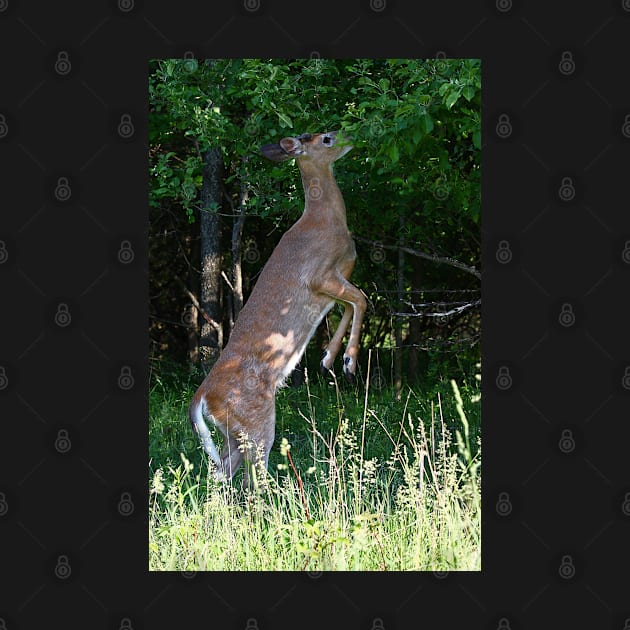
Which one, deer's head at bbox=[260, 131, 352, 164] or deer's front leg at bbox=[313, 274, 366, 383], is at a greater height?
deer's head at bbox=[260, 131, 352, 164]

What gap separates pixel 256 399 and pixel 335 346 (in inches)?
31.0

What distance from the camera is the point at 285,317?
309 inches

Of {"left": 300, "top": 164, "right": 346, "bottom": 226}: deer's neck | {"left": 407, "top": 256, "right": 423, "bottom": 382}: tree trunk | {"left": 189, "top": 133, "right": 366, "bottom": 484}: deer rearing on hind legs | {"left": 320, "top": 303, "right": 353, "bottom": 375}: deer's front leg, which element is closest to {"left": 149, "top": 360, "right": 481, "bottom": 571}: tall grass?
{"left": 189, "top": 133, "right": 366, "bottom": 484}: deer rearing on hind legs

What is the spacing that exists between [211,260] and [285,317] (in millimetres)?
3217

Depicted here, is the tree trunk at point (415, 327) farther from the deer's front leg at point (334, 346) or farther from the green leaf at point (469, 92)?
the green leaf at point (469, 92)

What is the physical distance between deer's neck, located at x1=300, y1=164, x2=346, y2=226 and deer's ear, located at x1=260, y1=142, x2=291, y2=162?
10.2 inches

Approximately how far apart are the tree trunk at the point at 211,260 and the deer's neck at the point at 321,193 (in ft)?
7.57

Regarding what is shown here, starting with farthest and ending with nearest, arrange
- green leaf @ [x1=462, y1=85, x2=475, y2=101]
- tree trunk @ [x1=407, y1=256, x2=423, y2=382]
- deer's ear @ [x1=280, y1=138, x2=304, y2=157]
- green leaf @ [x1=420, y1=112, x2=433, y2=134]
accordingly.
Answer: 1. tree trunk @ [x1=407, y1=256, x2=423, y2=382]
2. deer's ear @ [x1=280, y1=138, x2=304, y2=157]
3. green leaf @ [x1=420, y1=112, x2=433, y2=134]
4. green leaf @ [x1=462, y1=85, x2=475, y2=101]

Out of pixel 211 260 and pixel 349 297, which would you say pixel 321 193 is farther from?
pixel 211 260

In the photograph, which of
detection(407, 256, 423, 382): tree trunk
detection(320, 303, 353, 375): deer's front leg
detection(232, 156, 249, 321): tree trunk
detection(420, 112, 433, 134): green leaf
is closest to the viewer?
detection(420, 112, 433, 134): green leaf

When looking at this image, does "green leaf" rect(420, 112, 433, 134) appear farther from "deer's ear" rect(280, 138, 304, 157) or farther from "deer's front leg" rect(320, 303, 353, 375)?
"deer's front leg" rect(320, 303, 353, 375)

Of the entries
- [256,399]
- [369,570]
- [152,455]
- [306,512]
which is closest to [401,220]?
[256,399]

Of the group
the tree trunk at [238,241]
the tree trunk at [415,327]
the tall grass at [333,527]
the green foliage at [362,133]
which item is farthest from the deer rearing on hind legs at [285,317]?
the tree trunk at [415,327]

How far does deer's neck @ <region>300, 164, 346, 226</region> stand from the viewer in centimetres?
830
